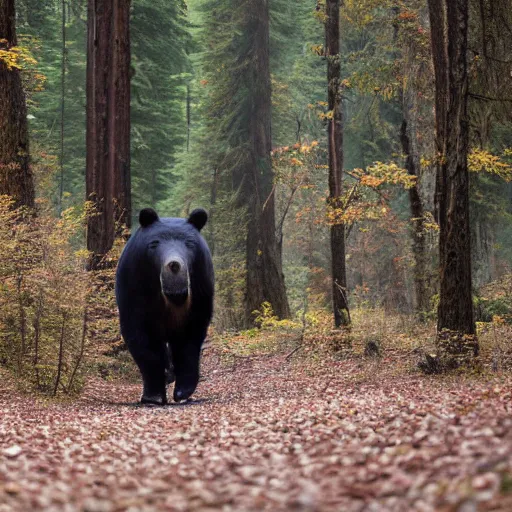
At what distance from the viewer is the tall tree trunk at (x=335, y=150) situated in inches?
606

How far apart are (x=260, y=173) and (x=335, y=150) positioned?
716 cm

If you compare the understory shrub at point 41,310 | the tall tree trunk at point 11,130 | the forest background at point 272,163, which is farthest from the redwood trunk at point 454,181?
the tall tree trunk at point 11,130

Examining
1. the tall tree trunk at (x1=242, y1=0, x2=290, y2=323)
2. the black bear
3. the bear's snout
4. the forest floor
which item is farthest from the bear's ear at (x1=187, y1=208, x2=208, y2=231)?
the tall tree trunk at (x1=242, y1=0, x2=290, y2=323)

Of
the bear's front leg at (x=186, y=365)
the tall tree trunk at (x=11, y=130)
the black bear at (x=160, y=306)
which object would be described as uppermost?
the tall tree trunk at (x=11, y=130)

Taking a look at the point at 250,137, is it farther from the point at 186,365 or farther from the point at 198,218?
the point at 186,365

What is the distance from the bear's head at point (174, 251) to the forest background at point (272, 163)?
3.61 feet

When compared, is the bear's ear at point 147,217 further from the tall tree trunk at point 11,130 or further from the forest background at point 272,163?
the tall tree trunk at point 11,130

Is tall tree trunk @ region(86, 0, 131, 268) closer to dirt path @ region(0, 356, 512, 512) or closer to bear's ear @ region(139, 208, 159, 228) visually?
bear's ear @ region(139, 208, 159, 228)

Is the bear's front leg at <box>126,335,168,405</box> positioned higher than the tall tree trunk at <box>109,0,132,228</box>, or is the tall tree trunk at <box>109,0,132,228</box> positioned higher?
the tall tree trunk at <box>109,0,132,228</box>

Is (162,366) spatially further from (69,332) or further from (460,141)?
(460,141)

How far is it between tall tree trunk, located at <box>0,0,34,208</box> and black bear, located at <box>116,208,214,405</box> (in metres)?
3.59

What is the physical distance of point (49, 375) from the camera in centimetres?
984

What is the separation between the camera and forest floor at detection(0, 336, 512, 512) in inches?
131

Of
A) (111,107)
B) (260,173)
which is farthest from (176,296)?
(260,173)
